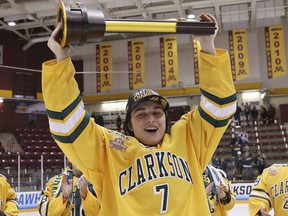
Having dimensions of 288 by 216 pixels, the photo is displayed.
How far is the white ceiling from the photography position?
16.3 meters

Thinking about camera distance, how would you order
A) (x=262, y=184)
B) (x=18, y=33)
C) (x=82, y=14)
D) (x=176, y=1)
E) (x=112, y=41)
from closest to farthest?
(x=82, y=14) → (x=262, y=184) → (x=176, y=1) → (x=18, y=33) → (x=112, y=41)

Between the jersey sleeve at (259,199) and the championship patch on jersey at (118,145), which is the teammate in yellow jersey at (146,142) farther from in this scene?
the jersey sleeve at (259,199)

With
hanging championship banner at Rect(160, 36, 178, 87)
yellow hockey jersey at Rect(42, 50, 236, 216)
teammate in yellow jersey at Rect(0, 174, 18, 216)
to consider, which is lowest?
teammate in yellow jersey at Rect(0, 174, 18, 216)

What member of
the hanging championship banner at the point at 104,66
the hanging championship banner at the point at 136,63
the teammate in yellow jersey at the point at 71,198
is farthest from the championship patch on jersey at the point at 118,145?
the hanging championship banner at the point at 104,66

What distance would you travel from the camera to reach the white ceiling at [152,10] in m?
16.3

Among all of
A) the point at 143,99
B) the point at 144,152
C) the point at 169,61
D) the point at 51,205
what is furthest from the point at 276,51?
the point at 144,152

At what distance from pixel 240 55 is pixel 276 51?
1328 mm

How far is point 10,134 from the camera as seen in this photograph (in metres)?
19.0

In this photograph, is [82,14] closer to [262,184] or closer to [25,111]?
[262,184]

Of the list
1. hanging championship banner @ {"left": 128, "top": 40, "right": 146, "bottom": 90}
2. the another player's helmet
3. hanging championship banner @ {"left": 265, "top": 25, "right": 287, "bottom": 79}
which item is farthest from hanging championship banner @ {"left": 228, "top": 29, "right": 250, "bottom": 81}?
the another player's helmet

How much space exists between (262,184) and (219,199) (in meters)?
0.44

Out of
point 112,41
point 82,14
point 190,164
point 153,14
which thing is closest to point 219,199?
point 190,164

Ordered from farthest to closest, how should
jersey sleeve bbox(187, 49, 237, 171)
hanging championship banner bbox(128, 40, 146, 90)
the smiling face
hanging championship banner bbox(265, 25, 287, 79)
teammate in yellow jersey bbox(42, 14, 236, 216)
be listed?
hanging championship banner bbox(128, 40, 146, 90) → hanging championship banner bbox(265, 25, 287, 79) → the smiling face → jersey sleeve bbox(187, 49, 237, 171) → teammate in yellow jersey bbox(42, 14, 236, 216)

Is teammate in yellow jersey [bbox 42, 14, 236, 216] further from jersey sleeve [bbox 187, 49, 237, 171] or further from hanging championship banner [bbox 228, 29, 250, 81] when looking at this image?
hanging championship banner [bbox 228, 29, 250, 81]
